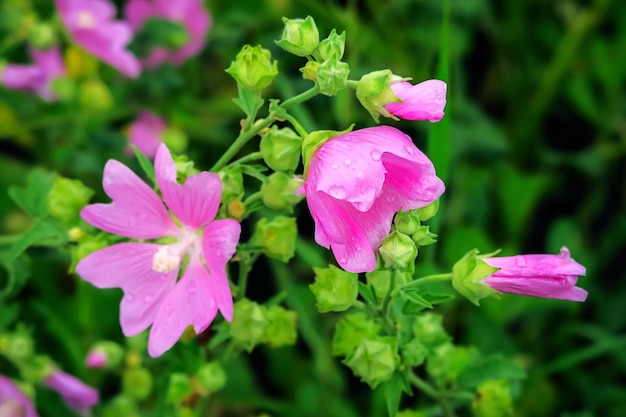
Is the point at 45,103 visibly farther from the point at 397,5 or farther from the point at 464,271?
the point at 464,271

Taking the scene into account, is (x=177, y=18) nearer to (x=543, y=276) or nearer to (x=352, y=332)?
(x=352, y=332)

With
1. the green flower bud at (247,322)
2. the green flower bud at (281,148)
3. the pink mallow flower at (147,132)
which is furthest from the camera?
the pink mallow flower at (147,132)

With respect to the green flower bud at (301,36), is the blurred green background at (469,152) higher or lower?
lower

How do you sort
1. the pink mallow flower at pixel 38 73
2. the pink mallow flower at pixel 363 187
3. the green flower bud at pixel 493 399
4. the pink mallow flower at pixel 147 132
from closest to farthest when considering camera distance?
1. the pink mallow flower at pixel 363 187
2. the green flower bud at pixel 493 399
3. the pink mallow flower at pixel 38 73
4. the pink mallow flower at pixel 147 132

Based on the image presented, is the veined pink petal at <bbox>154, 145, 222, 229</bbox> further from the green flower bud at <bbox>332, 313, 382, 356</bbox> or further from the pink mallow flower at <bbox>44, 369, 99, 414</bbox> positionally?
the pink mallow flower at <bbox>44, 369, 99, 414</bbox>

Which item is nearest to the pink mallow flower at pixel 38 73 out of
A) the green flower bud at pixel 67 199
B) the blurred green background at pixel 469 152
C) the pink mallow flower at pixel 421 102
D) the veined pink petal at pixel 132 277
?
the blurred green background at pixel 469 152

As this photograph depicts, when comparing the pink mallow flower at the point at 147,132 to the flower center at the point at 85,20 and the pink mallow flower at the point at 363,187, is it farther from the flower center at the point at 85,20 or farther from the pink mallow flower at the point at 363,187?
the pink mallow flower at the point at 363,187

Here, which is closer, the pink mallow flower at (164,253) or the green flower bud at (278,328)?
the pink mallow flower at (164,253)
